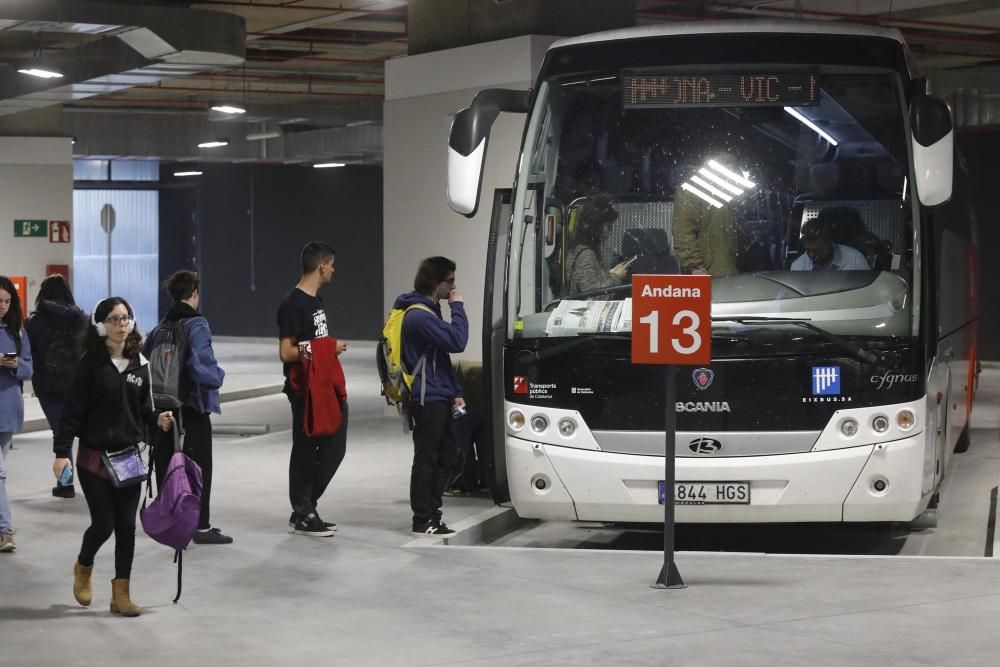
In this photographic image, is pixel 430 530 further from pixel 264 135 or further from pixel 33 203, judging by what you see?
pixel 264 135

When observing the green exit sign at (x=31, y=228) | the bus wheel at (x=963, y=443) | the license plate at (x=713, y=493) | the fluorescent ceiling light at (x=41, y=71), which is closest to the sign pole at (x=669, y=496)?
the license plate at (x=713, y=493)

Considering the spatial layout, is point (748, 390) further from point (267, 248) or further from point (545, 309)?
point (267, 248)

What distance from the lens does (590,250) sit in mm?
8906

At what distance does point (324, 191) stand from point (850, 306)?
28.9 metres

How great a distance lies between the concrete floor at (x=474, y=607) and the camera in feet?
21.2

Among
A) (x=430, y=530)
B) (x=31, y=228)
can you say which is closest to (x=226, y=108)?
(x=31, y=228)

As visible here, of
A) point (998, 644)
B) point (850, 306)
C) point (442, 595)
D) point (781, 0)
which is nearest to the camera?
point (998, 644)

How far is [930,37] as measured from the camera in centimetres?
2211

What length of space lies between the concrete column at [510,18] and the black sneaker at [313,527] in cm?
735

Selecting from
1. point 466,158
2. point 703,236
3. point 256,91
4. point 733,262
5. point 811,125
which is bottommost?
point 733,262

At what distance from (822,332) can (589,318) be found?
1339mm

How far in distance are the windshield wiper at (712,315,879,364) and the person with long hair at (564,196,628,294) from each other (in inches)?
32.4

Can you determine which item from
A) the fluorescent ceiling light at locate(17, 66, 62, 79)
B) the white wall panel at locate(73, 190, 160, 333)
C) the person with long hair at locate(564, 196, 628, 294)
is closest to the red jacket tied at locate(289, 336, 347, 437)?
the person with long hair at locate(564, 196, 628, 294)

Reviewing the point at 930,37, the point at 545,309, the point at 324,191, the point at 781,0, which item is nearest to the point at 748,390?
the point at 545,309
